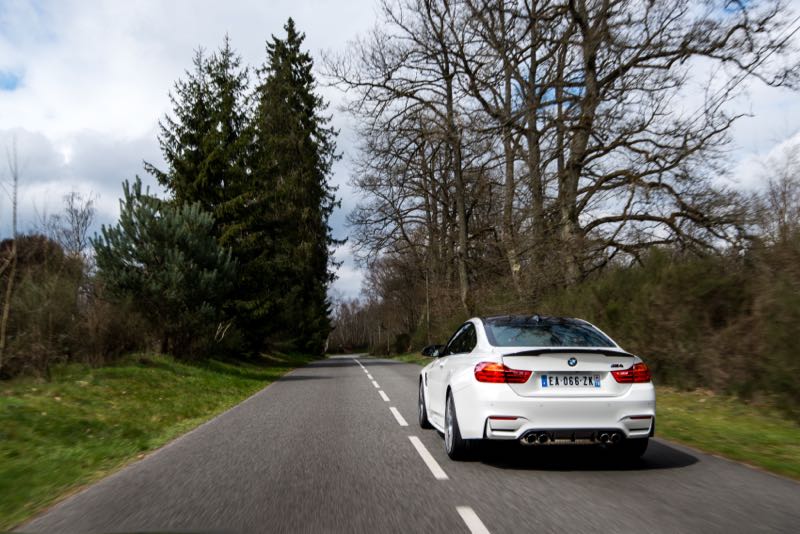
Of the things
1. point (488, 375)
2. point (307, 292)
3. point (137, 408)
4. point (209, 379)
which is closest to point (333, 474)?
point (488, 375)

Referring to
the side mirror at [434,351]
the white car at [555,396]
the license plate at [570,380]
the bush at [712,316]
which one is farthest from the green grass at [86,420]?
the bush at [712,316]

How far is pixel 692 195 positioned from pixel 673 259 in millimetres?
4305

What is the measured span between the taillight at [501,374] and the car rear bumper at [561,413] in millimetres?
66

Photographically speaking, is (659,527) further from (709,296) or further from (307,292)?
(307,292)

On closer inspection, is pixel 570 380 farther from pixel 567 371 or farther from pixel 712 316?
pixel 712 316

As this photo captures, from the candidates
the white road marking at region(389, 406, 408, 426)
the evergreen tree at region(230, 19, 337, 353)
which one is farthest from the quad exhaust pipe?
the evergreen tree at region(230, 19, 337, 353)

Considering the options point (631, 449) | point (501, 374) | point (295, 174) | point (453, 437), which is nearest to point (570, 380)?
point (501, 374)

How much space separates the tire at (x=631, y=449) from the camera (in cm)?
655

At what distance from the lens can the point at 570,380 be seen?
6.12 m

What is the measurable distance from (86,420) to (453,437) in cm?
602

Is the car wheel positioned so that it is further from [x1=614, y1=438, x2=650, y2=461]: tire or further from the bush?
the bush

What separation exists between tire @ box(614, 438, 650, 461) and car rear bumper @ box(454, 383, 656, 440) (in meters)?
0.42

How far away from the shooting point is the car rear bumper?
235 inches

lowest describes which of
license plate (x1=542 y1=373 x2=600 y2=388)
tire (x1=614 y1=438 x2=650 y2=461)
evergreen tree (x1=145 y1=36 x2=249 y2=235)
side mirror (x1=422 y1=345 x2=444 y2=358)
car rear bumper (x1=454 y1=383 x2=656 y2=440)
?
tire (x1=614 y1=438 x2=650 y2=461)
